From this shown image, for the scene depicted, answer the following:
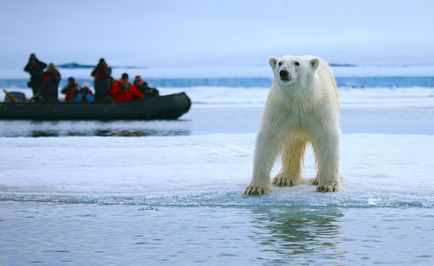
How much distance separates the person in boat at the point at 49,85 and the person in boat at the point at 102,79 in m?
0.89

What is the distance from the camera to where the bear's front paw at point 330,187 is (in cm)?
682

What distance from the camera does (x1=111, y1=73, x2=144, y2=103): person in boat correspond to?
2064 centimetres

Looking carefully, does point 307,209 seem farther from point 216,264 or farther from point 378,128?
point 378,128

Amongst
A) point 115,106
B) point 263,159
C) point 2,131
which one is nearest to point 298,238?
point 263,159

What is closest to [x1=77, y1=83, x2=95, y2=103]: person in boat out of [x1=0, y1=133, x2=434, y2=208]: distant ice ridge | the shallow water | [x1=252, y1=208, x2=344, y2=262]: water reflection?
[x1=0, y1=133, x2=434, y2=208]: distant ice ridge

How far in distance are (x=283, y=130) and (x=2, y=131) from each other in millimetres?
12732

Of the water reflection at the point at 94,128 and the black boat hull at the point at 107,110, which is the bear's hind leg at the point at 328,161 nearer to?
the water reflection at the point at 94,128

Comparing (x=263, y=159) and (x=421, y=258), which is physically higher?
(x=263, y=159)

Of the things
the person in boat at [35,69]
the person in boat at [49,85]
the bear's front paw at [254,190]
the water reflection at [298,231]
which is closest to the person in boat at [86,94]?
the person in boat at [49,85]

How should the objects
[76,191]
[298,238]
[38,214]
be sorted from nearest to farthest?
[298,238] → [38,214] → [76,191]

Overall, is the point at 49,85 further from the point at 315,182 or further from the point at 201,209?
the point at 201,209

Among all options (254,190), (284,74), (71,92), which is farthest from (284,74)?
(71,92)

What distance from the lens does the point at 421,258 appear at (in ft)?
15.6

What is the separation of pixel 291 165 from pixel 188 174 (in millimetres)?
1052
